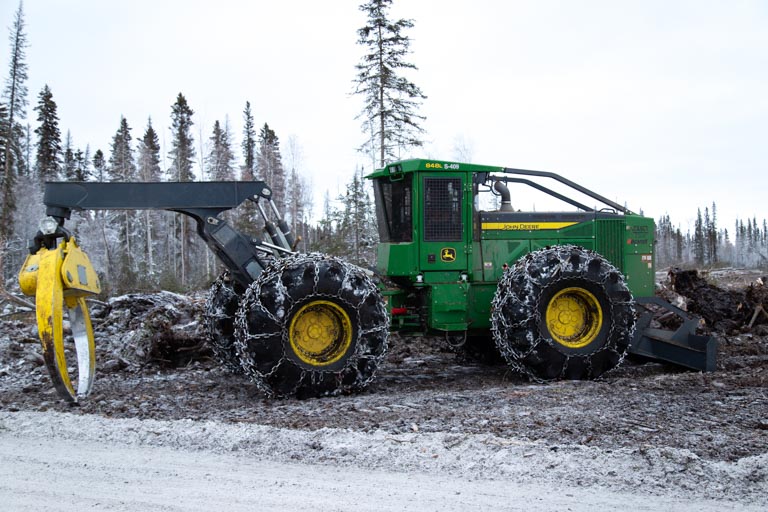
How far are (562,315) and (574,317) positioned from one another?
18cm

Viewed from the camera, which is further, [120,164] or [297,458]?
[120,164]

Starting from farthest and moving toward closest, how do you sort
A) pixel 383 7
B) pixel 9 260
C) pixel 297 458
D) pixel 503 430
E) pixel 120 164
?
pixel 120 164, pixel 9 260, pixel 383 7, pixel 503 430, pixel 297 458

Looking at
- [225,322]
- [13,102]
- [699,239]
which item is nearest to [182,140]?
[13,102]

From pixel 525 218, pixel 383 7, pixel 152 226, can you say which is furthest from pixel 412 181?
pixel 152 226

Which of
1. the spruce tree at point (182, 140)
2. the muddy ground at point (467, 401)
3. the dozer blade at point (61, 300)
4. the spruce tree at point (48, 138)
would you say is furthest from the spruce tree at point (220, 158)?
the dozer blade at point (61, 300)

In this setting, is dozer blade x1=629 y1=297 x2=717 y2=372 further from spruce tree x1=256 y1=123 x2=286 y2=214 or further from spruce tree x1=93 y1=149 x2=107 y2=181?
spruce tree x1=93 y1=149 x2=107 y2=181

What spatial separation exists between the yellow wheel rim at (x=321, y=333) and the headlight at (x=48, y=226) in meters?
2.73

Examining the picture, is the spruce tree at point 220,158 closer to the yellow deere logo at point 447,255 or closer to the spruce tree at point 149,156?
the spruce tree at point 149,156

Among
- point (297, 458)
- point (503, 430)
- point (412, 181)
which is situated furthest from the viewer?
point (412, 181)

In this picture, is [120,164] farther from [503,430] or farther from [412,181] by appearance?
[503,430]

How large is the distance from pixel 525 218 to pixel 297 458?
209 inches

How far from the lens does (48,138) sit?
44.1m

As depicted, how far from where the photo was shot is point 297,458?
5238mm

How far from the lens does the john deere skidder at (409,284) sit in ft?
24.0
